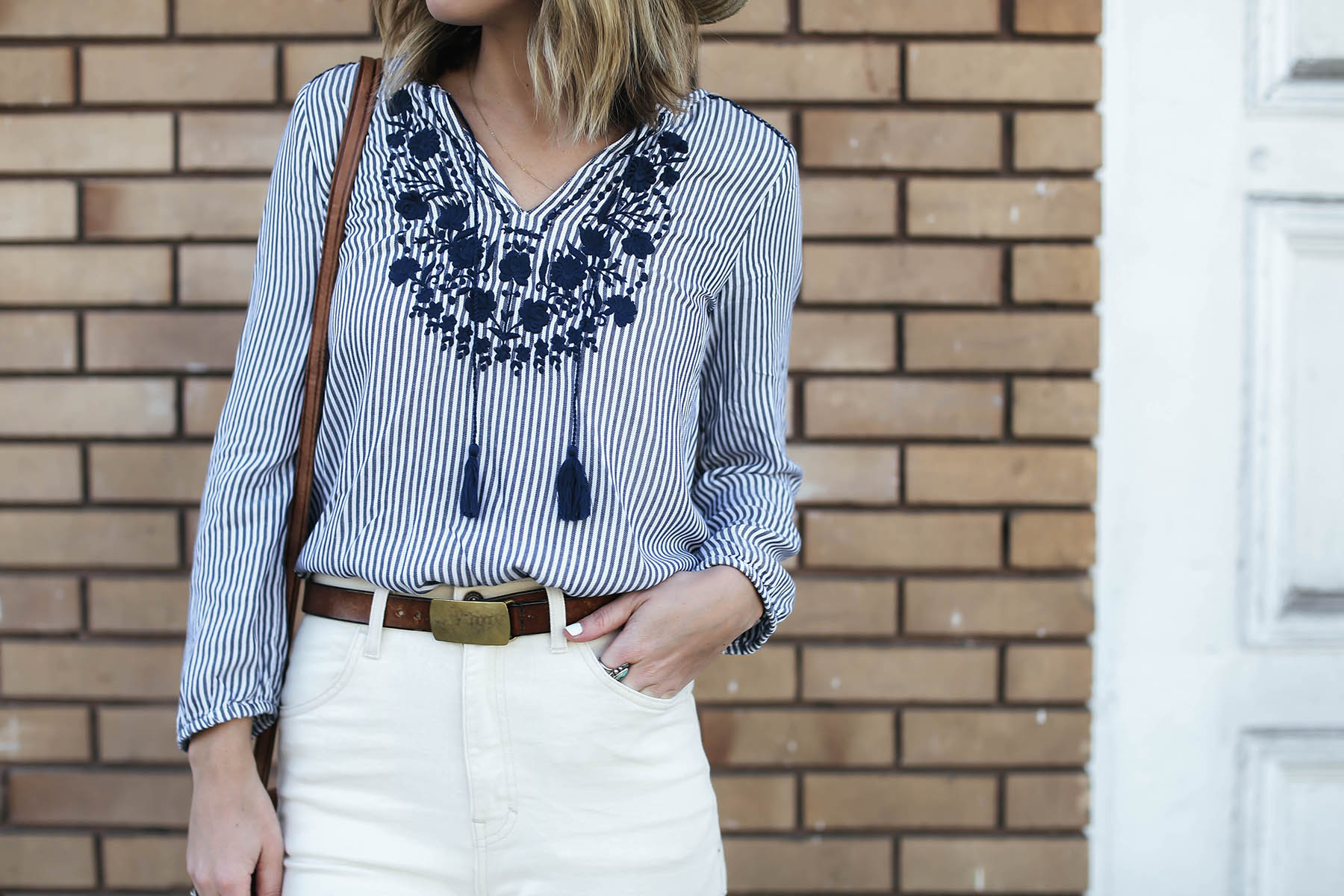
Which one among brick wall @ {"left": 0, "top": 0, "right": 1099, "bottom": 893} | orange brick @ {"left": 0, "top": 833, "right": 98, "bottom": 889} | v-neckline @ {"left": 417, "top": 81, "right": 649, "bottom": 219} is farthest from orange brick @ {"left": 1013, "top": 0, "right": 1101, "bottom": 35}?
orange brick @ {"left": 0, "top": 833, "right": 98, "bottom": 889}

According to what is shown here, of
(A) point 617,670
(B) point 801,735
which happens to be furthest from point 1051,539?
(A) point 617,670

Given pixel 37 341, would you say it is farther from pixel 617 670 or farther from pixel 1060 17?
pixel 1060 17

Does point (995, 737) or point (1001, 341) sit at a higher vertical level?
point (1001, 341)

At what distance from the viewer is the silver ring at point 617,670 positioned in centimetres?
104

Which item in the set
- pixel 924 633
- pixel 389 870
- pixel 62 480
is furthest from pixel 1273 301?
pixel 62 480

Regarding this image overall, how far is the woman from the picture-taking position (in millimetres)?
1011

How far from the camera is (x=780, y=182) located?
4.00ft

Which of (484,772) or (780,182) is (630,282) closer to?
(780,182)

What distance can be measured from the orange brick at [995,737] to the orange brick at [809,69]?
114 centimetres

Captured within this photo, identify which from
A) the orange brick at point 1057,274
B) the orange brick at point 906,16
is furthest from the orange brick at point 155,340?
the orange brick at point 1057,274

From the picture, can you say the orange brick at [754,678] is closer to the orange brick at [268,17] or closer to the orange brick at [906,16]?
the orange brick at [906,16]

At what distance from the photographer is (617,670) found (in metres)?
1.05

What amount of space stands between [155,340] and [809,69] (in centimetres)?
129

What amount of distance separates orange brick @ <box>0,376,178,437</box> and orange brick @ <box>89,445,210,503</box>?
0.13ft
